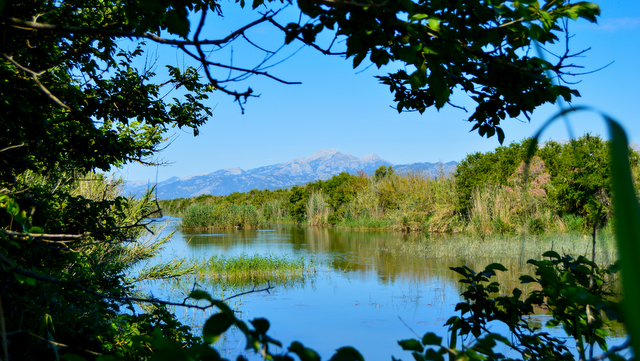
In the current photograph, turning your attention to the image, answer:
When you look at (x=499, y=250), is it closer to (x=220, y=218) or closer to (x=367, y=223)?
(x=367, y=223)

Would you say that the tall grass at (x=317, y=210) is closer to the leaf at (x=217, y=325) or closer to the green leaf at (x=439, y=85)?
the green leaf at (x=439, y=85)

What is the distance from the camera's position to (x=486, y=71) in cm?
150

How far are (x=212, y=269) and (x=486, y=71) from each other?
8.90 m

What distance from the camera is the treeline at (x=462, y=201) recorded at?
1291 cm

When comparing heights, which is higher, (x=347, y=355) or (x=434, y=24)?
(x=434, y=24)

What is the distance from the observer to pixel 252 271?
9516mm

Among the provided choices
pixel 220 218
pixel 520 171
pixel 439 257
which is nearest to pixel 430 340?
pixel 439 257

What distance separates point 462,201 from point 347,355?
18.0 meters

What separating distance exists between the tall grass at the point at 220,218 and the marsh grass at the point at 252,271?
14.0 m

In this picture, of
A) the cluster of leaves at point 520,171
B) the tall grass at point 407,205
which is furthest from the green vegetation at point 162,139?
the tall grass at point 407,205

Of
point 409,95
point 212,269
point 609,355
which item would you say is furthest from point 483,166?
point 609,355

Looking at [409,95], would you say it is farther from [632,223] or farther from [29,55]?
[29,55]

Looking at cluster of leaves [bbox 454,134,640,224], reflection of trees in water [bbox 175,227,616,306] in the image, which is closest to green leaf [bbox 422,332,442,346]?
reflection of trees in water [bbox 175,227,616,306]

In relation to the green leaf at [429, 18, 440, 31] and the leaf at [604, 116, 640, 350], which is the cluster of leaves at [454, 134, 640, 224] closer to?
the green leaf at [429, 18, 440, 31]
